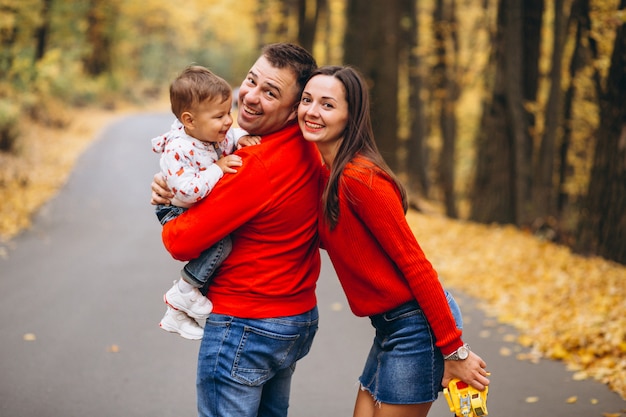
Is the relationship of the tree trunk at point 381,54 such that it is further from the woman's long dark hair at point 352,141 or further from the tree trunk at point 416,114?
the woman's long dark hair at point 352,141

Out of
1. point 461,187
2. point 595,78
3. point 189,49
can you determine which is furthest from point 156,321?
point 189,49

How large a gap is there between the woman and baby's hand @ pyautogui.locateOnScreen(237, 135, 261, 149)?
7.7 inches

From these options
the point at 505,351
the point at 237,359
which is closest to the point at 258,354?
the point at 237,359

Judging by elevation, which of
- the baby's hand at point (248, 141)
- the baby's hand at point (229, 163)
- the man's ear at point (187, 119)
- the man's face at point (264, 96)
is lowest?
the baby's hand at point (229, 163)

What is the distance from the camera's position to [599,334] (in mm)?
6762

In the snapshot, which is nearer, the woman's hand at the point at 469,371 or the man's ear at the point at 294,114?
the woman's hand at the point at 469,371

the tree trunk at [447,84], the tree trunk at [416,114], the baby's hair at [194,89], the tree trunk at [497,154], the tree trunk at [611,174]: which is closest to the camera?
the baby's hair at [194,89]

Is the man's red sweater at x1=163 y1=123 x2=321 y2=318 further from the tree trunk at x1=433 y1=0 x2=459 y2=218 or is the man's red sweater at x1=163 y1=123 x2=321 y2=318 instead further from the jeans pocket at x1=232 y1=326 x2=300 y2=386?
the tree trunk at x1=433 y1=0 x2=459 y2=218

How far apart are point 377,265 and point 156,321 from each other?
4887 millimetres

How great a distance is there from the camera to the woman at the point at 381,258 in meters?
2.87

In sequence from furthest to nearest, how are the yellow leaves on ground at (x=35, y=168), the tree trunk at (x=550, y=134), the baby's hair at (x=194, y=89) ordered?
the tree trunk at (x=550, y=134)
the yellow leaves on ground at (x=35, y=168)
the baby's hair at (x=194, y=89)

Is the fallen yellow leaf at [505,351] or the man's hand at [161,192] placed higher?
the man's hand at [161,192]

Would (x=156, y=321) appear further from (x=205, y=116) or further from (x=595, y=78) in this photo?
(x=595, y=78)

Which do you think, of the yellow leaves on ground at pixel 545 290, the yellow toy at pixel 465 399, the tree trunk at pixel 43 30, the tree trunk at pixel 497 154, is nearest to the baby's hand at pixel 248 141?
the yellow toy at pixel 465 399
